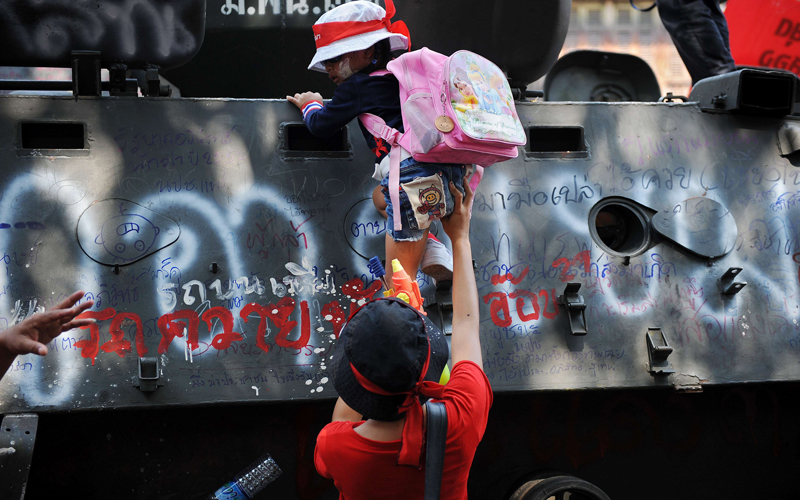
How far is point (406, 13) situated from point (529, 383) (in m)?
1.88

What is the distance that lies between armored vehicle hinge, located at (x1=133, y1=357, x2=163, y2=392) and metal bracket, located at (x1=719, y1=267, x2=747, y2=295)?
2.40 meters

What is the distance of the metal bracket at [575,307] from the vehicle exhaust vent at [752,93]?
46.6 inches

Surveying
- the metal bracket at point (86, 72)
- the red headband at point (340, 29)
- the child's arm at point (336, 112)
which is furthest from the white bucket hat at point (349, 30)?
the metal bracket at point (86, 72)

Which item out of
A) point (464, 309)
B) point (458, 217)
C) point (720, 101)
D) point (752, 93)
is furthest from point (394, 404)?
point (752, 93)

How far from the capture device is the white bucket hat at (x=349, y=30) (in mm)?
2906

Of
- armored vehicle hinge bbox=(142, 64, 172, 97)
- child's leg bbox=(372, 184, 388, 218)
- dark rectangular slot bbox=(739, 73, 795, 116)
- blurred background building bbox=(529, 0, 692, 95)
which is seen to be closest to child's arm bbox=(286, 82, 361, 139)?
child's leg bbox=(372, 184, 388, 218)

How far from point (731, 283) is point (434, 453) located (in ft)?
6.71

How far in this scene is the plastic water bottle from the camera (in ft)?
9.71

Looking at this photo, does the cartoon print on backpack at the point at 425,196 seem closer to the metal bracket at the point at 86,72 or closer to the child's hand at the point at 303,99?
the child's hand at the point at 303,99

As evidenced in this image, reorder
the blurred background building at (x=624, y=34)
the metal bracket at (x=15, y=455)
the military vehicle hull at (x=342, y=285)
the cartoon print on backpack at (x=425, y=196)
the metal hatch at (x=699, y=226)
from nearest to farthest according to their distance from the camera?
the metal bracket at (x=15, y=455) → the cartoon print on backpack at (x=425, y=196) → the military vehicle hull at (x=342, y=285) → the metal hatch at (x=699, y=226) → the blurred background building at (x=624, y=34)

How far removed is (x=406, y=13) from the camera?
3.69 metres

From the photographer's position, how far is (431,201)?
9.00 feet

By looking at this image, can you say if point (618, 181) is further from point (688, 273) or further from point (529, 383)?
point (529, 383)

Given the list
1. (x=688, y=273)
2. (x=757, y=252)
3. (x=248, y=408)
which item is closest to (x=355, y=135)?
(x=248, y=408)
